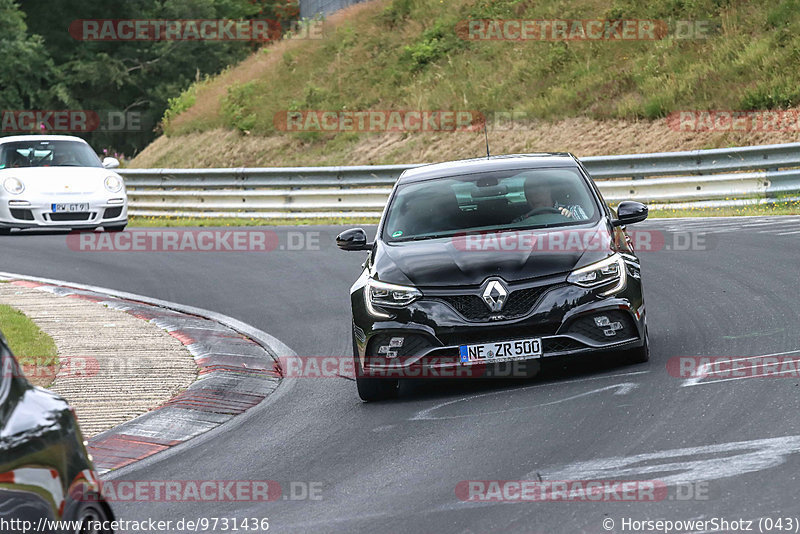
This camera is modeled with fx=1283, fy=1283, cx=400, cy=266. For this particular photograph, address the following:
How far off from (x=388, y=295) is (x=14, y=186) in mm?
12664

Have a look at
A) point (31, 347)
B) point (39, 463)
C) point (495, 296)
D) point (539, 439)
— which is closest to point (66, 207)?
point (31, 347)

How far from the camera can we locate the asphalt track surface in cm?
583

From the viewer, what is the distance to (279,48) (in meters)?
42.0

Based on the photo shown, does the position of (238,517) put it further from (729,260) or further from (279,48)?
(279,48)

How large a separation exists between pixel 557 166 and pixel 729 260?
15.4 feet

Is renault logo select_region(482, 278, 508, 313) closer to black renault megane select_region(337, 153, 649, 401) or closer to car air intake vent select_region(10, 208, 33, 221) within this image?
black renault megane select_region(337, 153, 649, 401)

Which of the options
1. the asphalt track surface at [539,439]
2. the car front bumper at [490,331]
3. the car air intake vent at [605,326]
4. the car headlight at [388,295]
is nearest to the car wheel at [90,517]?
the asphalt track surface at [539,439]

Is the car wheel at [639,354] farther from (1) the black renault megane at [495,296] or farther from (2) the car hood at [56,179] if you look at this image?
(2) the car hood at [56,179]

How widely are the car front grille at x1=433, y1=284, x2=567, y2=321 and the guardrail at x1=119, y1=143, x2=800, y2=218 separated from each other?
1231 centimetres

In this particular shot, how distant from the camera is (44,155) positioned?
20.8m

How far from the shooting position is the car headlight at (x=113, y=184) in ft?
66.7

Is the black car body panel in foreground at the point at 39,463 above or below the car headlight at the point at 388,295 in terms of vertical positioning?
above

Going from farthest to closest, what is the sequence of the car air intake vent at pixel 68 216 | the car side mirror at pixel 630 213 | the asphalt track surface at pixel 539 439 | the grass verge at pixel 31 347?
the car air intake vent at pixel 68 216
the grass verge at pixel 31 347
the car side mirror at pixel 630 213
the asphalt track surface at pixel 539 439

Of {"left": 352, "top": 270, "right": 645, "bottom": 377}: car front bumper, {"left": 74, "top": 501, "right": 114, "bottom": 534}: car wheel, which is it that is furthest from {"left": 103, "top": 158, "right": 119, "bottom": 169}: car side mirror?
{"left": 74, "top": 501, "right": 114, "bottom": 534}: car wheel
